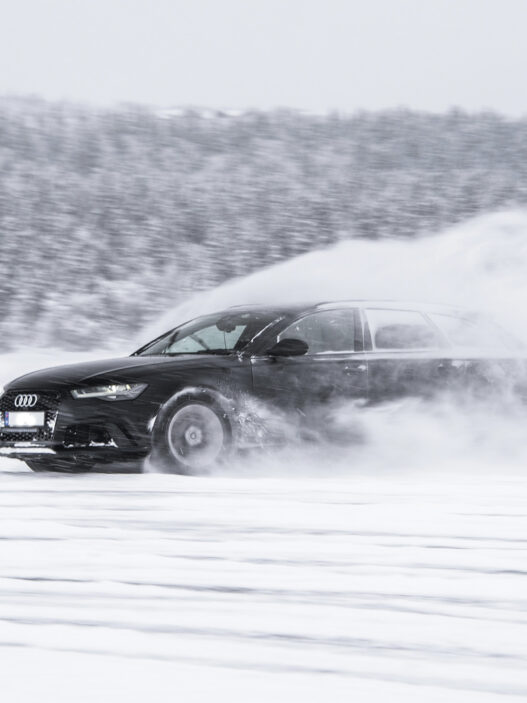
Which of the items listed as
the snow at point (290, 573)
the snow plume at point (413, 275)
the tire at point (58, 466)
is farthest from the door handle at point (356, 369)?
the snow plume at point (413, 275)

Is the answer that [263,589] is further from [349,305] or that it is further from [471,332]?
[471,332]

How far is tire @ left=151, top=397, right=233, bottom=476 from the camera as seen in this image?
884 centimetres

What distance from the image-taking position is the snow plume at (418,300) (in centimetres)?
941

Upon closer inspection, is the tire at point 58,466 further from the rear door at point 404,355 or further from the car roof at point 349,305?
the rear door at point 404,355

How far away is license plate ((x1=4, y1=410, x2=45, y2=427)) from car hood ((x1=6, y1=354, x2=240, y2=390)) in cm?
18

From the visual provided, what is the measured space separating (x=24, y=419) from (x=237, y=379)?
4.96 feet

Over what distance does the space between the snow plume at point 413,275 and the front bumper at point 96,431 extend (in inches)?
202

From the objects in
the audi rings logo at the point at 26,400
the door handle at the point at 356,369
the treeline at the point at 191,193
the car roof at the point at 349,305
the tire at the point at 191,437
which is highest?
the treeline at the point at 191,193

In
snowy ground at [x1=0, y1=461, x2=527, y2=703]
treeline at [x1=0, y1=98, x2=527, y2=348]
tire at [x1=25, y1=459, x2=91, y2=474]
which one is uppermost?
treeline at [x1=0, y1=98, x2=527, y2=348]

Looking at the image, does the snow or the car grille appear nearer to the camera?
the snow

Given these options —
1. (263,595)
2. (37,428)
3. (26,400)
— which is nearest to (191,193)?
(26,400)

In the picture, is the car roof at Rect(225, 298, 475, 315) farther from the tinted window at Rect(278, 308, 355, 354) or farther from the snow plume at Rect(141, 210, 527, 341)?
the snow plume at Rect(141, 210, 527, 341)

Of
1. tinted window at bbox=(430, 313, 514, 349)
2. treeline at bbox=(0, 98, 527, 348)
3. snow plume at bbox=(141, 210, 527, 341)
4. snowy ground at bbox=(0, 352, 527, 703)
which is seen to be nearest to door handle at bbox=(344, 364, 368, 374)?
tinted window at bbox=(430, 313, 514, 349)

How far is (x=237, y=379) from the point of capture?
917 cm
